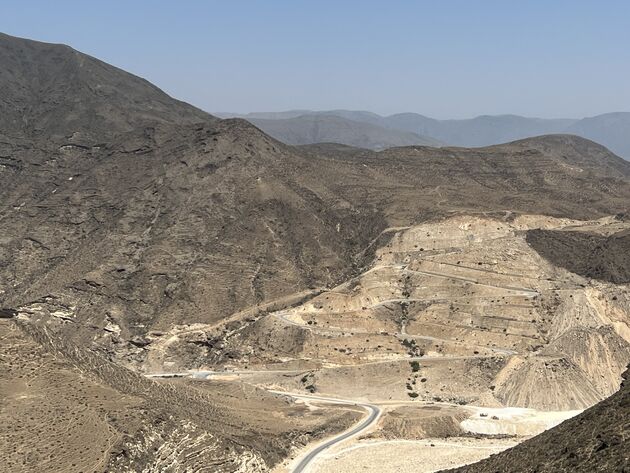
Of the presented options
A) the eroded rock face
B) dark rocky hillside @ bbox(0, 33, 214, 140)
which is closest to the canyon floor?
the eroded rock face

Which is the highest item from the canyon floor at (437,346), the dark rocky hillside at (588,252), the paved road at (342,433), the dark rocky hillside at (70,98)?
the dark rocky hillside at (70,98)

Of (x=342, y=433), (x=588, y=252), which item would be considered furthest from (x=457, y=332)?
(x=588, y=252)

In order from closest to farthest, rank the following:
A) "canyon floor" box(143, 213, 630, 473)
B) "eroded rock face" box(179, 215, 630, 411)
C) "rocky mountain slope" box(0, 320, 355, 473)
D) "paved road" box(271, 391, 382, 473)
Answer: "rocky mountain slope" box(0, 320, 355, 473)
"paved road" box(271, 391, 382, 473)
"canyon floor" box(143, 213, 630, 473)
"eroded rock face" box(179, 215, 630, 411)

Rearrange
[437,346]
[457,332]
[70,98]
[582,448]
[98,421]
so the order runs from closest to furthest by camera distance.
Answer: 1. [582,448]
2. [98,421]
3. [437,346]
4. [457,332]
5. [70,98]

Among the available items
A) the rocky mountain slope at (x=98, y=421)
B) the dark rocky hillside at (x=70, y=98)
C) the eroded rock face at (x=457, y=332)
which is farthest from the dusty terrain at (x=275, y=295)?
the dark rocky hillside at (x=70, y=98)

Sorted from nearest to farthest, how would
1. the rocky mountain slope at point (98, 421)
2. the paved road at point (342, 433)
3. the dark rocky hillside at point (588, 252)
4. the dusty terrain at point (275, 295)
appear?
the rocky mountain slope at point (98, 421) → the dusty terrain at point (275, 295) → the paved road at point (342, 433) → the dark rocky hillside at point (588, 252)

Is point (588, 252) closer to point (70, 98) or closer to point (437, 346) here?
point (437, 346)

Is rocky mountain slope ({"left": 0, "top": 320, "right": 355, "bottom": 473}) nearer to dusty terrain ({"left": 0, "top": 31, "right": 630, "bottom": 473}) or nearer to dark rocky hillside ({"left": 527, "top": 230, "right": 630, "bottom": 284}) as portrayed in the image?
dusty terrain ({"left": 0, "top": 31, "right": 630, "bottom": 473})

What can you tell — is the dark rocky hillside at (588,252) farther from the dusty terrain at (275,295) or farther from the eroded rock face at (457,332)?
the eroded rock face at (457,332)
